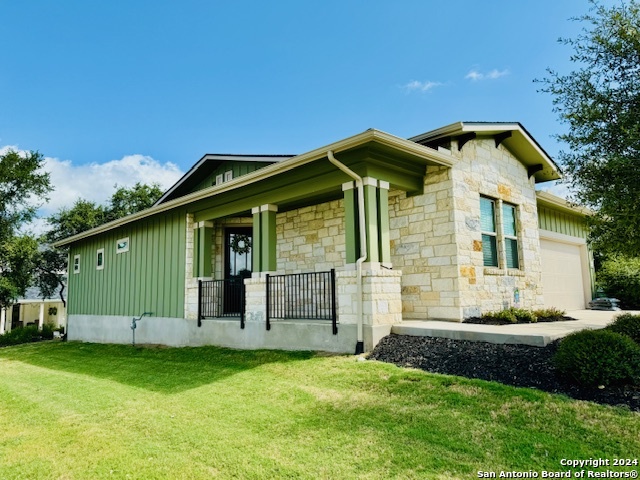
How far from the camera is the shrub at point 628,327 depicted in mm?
5129

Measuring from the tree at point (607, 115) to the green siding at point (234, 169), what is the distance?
7041mm

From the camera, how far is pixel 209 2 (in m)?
10.4

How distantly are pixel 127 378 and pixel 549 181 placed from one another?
10256 millimetres

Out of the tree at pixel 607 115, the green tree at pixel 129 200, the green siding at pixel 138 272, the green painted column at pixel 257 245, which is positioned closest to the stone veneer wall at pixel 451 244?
the tree at pixel 607 115

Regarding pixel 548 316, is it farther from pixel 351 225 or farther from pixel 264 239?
pixel 264 239

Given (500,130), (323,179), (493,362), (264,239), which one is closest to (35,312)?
(264,239)

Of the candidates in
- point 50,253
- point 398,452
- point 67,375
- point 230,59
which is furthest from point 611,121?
point 50,253

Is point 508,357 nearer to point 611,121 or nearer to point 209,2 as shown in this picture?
point 611,121

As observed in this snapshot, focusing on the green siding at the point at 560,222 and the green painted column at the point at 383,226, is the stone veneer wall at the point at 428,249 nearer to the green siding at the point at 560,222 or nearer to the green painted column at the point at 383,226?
the green painted column at the point at 383,226

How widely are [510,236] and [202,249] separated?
23.4 feet

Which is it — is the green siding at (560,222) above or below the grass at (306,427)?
above

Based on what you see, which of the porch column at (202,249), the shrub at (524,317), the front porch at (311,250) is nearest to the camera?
the front porch at (311,250)

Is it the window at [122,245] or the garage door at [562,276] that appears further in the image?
the window at [122,245]

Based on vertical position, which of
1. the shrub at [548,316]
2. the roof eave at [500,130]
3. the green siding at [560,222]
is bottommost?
the shrub at [548,316]
